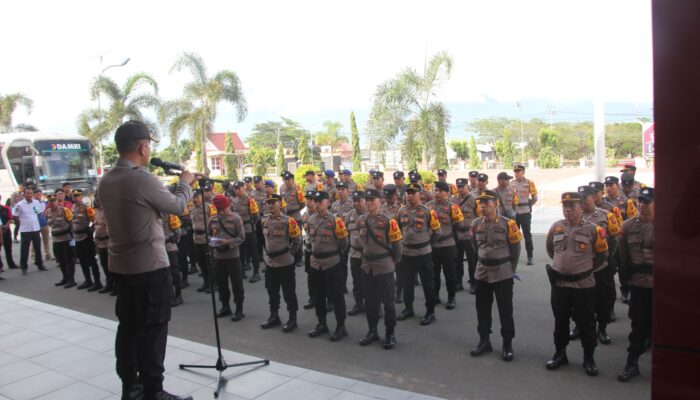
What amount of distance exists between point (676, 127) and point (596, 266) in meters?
4.13

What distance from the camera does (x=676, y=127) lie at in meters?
1.27

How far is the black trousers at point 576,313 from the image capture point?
4684 mm

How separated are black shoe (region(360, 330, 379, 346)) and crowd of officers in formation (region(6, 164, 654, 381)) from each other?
12 millimetres

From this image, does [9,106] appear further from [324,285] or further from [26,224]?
[324,285]

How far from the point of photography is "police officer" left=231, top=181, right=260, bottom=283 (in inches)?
378

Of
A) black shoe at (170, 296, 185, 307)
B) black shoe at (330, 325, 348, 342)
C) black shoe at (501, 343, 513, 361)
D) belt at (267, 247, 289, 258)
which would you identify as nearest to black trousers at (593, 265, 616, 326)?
black shoe at (501, 343, 513, 361)

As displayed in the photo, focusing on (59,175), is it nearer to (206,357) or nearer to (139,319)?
(206,357)

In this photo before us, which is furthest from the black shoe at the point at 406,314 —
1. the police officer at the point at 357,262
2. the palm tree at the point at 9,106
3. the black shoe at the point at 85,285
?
the palm tree at the point at 9,106

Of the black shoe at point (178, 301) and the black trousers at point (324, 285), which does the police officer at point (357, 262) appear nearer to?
the black trousers at point (324, 285)

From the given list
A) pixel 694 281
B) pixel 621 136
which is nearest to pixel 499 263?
pixel 694 281

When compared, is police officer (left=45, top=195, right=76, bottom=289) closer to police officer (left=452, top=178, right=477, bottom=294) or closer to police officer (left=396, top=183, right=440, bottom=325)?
police officer (left=396, top=183, right=440, bottom=325)

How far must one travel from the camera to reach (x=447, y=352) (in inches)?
213

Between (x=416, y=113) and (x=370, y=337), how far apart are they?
12.3m

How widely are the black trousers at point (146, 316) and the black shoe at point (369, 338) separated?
2.75m
